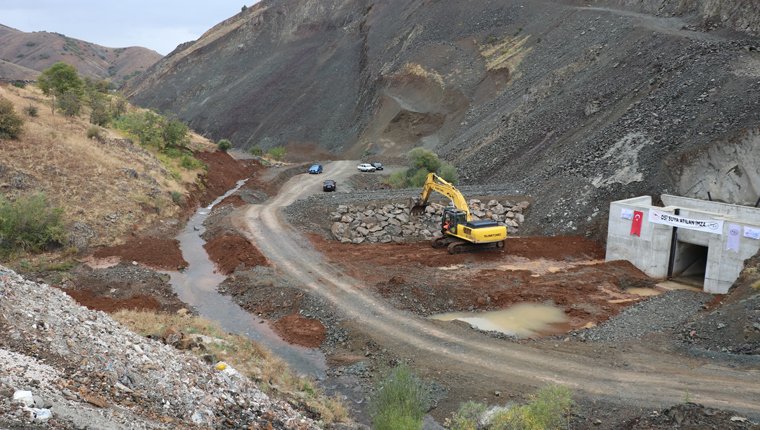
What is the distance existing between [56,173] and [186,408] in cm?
2591

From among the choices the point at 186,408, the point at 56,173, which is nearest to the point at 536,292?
the point at 186,408

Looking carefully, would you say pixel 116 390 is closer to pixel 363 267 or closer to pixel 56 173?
pixel 363 267

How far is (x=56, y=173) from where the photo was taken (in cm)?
3186

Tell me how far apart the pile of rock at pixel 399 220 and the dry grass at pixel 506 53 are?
25093 mm

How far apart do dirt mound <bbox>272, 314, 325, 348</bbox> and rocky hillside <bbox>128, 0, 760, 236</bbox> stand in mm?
16088

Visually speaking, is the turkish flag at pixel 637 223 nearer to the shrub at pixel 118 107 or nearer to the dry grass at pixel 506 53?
the dry grass at pixel 506 53

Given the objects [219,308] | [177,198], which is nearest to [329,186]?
[177,198]

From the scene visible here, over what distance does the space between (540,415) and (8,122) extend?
32.6 meters

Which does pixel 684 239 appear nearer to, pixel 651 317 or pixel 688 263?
pixel 688 263

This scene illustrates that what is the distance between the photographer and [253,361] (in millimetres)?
16219

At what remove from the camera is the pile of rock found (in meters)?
31.9

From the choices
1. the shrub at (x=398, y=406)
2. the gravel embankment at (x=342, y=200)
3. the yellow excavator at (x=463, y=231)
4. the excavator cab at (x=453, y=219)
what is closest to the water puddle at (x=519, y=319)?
the yellow excavator at (x=463, y=231)

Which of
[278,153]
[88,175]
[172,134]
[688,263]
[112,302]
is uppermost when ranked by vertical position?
[172,134]

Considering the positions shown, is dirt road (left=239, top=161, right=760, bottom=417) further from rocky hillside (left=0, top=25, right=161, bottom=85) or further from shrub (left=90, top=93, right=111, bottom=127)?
rocky hillside (left=0, top=25, right=161, bottom=85)
